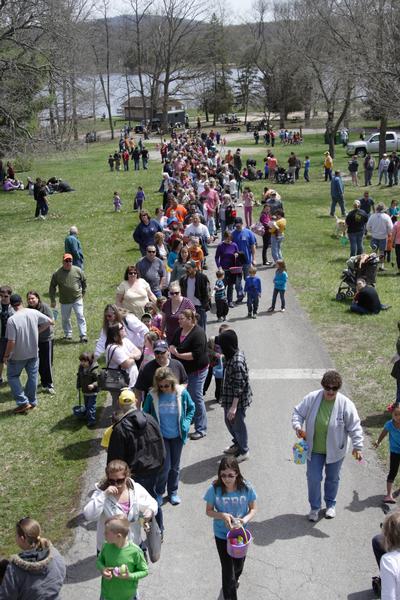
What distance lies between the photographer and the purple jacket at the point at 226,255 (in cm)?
1365

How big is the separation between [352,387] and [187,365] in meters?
3.21

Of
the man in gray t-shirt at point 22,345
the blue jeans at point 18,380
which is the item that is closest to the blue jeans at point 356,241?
the man in gray t-shirt at point 22,345

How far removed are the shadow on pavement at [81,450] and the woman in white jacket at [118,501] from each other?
3.06 meters

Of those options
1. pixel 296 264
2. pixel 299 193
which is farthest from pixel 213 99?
pixel 296 264

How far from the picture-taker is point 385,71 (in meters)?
24.3

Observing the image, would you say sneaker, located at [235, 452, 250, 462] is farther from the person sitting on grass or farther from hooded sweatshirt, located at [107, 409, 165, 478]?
the person sitting on grass

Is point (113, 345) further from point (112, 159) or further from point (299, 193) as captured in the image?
point (112, 159)

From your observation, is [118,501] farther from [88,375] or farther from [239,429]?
[88,375]

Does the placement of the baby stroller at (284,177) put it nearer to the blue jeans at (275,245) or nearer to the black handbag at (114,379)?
the blue jeans at (275,245)

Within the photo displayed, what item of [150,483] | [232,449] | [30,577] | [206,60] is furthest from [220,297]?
[206,60]

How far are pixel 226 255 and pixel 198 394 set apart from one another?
554cm

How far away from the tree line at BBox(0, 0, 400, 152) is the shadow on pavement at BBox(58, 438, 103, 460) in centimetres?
1874

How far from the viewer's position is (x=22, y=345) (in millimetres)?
9320

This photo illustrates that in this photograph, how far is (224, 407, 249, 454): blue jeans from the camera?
779cm
